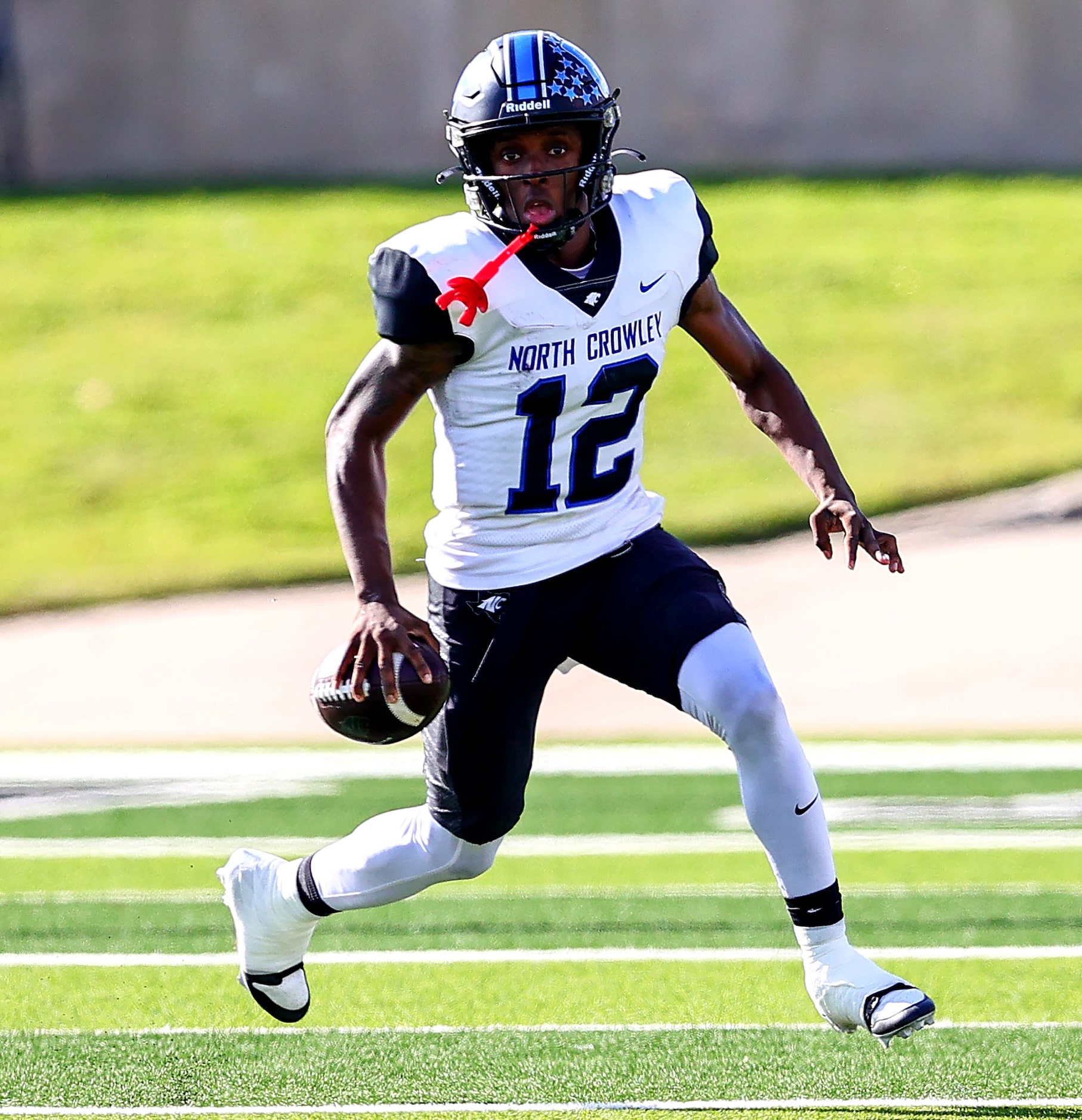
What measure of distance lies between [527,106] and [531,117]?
23 mm

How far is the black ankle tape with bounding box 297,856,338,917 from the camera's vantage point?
3770 mm

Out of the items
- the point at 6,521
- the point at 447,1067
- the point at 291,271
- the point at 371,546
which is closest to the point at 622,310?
the point at 371,546

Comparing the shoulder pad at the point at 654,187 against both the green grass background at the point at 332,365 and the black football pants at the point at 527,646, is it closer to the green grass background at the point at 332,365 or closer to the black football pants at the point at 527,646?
the black football pants at the point at 527,646

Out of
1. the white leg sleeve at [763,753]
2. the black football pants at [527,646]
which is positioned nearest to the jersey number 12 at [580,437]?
the black football pants at [527,646]

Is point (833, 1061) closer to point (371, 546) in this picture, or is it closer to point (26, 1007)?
point (371, 546)

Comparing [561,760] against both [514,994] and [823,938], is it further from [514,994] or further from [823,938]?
[823,938]

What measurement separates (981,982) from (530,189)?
6.65 feet

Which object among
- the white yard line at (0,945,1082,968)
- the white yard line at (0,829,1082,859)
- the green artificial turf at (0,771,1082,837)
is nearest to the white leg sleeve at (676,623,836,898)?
the white yard line at (0,945,1082,968)

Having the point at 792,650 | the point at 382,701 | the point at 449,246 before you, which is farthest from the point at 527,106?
the point at 792,650

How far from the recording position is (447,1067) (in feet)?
12.1

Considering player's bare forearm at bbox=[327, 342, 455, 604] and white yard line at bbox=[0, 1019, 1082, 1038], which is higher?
player's bare forearm at bbox=[327, 342, 455, 604]

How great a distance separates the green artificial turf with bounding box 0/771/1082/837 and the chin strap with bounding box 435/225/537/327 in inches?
123

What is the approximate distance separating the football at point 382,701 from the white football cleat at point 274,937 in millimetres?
611

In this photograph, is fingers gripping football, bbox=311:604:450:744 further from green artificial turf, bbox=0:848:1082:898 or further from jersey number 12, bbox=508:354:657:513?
green artificial turf, bbox=0:848:1082:898
